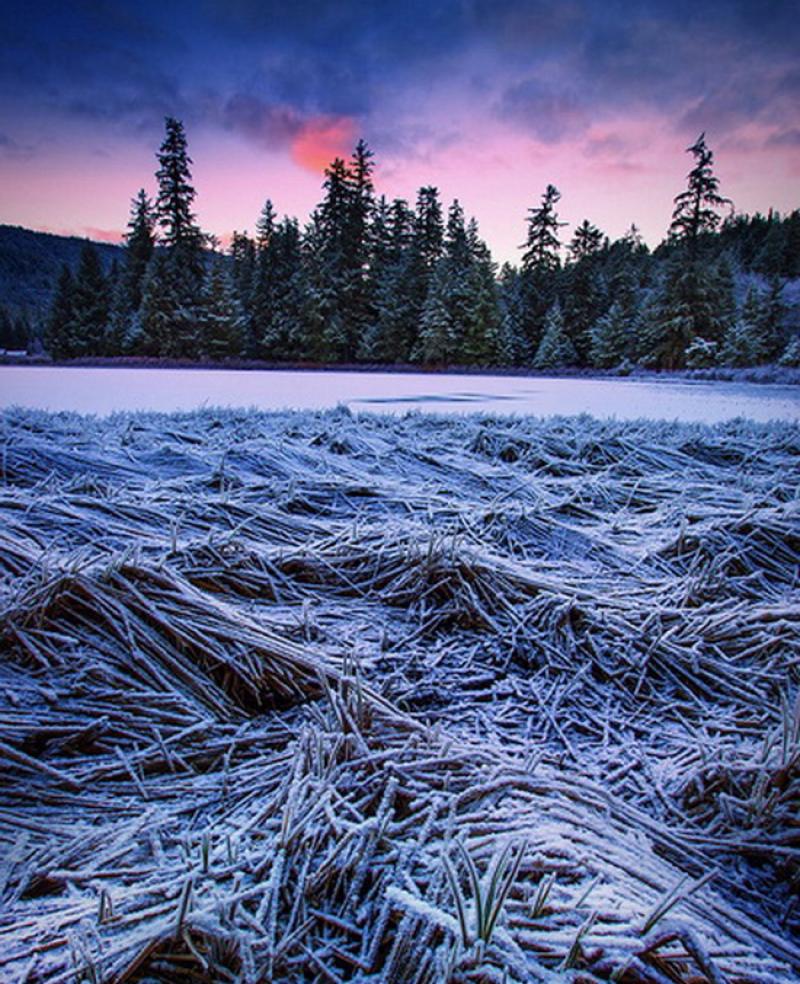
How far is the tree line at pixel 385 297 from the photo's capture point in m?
19.8

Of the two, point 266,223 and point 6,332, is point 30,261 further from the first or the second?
point 266,223

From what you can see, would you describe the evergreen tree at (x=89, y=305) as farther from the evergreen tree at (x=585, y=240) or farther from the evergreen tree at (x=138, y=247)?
the evergreen tree at (x=585, y=240)

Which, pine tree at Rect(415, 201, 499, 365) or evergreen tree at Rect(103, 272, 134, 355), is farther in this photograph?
evergreen tree at Rect(103, 272, 134, 355)

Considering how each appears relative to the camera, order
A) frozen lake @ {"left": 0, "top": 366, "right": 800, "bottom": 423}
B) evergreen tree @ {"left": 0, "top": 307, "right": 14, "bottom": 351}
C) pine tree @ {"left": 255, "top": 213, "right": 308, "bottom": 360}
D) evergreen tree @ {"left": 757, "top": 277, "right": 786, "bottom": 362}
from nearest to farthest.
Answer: frozen lake @ {"left": 0, "top": 366, "right": 800, "bottom": 423} < pine tree @ {"left": 255, "top": 213, "right": 308, "bottom": 360} < evergreen tree @ {"left": 757, "top": 277, "right": 786, "bottom": 362} < evergreen tree @ {"left": 0, "top": 307, "right": 14, "bottom": 351}

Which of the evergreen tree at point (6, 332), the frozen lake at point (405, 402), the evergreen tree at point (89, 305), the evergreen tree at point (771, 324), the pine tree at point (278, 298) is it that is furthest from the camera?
the evergreen tree at point (6, 332)

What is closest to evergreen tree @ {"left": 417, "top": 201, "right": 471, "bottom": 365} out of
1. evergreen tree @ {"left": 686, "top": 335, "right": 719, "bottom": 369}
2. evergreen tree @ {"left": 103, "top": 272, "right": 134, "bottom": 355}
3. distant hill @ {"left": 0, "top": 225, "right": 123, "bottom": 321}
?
evergreen tree @ {"left": 686, "top": 335, "right": 719, "bottom": 369}

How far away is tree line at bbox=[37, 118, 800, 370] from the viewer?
64.9 ft

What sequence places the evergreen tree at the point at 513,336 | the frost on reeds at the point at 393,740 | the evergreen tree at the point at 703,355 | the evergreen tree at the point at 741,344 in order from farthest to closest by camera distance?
the evergreen tree at the point at 513,336
the evergreen tree at the point at 741,344
the evergreen tree at the point at 703,355
the frost on reeds at the point at 393,740

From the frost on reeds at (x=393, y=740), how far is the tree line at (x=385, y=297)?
64.7ft

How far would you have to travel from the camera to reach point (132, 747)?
76cm

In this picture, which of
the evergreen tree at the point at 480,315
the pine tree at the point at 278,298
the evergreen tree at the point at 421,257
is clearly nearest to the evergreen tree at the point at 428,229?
the evergreen tree at the point at 421,257

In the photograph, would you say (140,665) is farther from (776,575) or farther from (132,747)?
(776,575)

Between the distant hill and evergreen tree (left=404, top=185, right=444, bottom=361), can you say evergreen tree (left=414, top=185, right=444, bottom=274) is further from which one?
the distant hill

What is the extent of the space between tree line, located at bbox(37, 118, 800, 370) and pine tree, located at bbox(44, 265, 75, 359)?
6cm
